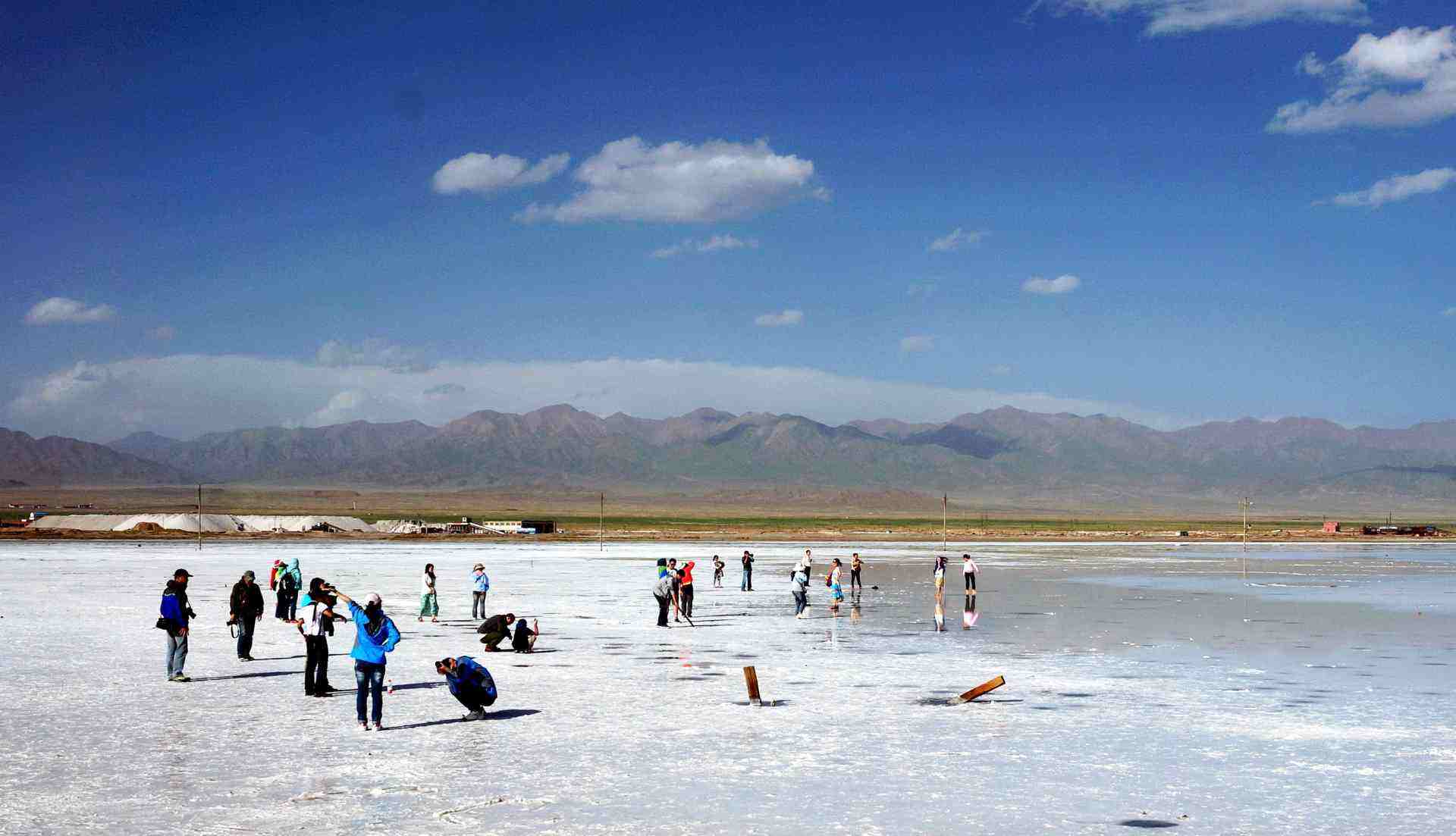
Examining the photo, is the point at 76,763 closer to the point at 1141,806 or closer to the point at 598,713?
the point at 598,713

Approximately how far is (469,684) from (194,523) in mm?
118870

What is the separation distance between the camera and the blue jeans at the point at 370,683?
16.6m

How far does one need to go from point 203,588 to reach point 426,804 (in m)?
35.9

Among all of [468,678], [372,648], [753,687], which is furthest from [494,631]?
[372,648]

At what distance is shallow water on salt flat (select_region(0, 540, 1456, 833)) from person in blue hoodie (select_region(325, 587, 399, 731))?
575 mm

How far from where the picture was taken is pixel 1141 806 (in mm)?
12859

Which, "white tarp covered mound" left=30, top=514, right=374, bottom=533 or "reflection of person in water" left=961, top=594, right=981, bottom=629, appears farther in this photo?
"white tarp covered mound" left=30, top=514, right=374, bottom=533

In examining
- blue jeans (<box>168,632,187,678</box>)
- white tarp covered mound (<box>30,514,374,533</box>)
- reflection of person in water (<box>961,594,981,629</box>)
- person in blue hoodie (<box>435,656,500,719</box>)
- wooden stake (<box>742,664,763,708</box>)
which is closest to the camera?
person in blue hoodie (<box>435,656,500,719</box>)

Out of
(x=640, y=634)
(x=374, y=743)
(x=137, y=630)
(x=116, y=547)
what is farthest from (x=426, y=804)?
(x=116, y=547)

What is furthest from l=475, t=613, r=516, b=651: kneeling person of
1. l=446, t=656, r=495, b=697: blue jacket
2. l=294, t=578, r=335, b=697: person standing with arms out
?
l=446, t=656, r=495, b=697: blue jacket

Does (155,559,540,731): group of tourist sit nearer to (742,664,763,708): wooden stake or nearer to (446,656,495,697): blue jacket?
(446,656,495,697): blue jacket

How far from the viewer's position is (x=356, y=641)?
16219 mm

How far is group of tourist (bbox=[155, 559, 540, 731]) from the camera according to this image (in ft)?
54.0

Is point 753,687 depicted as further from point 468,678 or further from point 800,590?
point 800,590
